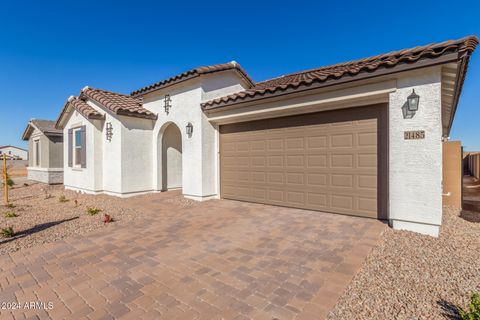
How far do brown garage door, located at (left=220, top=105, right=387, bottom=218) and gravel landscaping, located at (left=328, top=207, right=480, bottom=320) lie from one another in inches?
63.5

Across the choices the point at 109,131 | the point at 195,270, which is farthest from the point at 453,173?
the point at 109,131

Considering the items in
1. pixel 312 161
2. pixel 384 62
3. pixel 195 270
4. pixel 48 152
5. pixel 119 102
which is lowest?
pixel 195 270

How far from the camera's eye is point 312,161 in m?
6.77

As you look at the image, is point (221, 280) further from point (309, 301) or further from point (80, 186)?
point (80, 186)

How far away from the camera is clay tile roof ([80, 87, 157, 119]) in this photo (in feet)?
31.2

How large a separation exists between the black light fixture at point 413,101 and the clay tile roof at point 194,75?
21.2 feet

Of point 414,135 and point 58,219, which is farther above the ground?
point 414,135

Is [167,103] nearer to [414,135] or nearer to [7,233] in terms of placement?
[7,233]

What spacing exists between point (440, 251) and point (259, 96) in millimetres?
5714

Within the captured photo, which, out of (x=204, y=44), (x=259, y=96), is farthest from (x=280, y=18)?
(x=259, y=96)

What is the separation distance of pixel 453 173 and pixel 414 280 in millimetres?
7078

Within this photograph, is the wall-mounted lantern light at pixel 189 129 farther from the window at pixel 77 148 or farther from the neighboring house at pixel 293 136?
the window at pixel 77 148

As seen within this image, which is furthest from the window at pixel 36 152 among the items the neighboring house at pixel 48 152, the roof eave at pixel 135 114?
the roof eave at pixel 135 114

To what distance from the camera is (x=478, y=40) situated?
4.30 m
